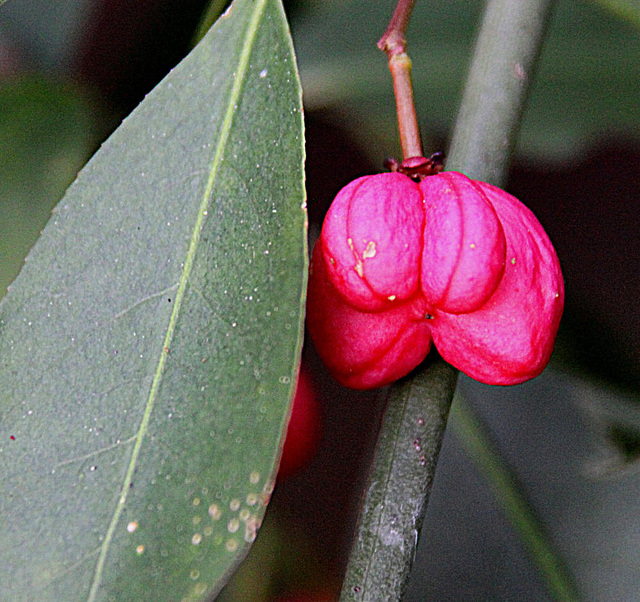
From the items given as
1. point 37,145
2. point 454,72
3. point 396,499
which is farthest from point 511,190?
point 396,499

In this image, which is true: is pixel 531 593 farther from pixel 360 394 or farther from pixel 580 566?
pixel 360 394

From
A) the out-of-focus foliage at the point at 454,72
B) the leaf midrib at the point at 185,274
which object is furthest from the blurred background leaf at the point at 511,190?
the leaf midrib at the point at 185,274

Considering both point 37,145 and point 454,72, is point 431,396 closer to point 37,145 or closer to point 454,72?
point 37,145

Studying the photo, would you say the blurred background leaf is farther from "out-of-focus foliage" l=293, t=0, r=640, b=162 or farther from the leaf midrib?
the leaf midrib

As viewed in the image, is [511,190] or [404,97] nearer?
[404,97]

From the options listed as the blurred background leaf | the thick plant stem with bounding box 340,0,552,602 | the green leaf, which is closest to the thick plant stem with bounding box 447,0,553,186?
the thick plant stem with bounding box 340,0,552,602

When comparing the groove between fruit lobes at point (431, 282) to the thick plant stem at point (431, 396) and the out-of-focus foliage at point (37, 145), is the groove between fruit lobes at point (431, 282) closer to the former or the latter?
the thick plant stem at point (431, 396)
